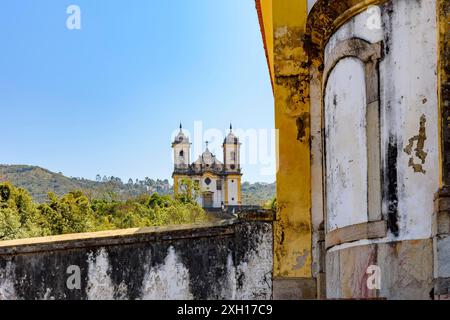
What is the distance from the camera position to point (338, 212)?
8.60 meters

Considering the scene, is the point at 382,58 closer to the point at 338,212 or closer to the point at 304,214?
the point at 338,212

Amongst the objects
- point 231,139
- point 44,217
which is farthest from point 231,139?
point 44,217

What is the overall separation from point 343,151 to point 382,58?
3.56 ft

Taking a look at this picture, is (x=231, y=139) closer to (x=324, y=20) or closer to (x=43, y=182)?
(x=43, y=182)

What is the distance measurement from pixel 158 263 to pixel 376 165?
298cm

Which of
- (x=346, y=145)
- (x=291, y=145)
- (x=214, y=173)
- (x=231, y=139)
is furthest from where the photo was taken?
(x=231, y=139)

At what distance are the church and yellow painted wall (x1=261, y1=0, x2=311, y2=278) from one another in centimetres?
A: 10378

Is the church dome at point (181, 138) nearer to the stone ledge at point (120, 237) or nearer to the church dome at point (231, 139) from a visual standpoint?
the church dome at point (231, 139)

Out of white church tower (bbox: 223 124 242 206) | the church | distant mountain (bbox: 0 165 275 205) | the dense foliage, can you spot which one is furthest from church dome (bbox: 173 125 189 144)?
the dense foliage

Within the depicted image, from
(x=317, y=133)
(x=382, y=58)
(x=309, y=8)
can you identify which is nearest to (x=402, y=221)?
(x=382, y=58)

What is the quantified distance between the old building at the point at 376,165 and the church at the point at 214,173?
342ft

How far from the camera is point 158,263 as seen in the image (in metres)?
9.46

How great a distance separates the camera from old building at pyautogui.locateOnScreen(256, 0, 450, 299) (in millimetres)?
7637

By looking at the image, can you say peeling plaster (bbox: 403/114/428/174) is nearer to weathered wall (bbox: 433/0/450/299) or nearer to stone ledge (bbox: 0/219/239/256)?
weathered wall (bbox: 433/0/450/299)
